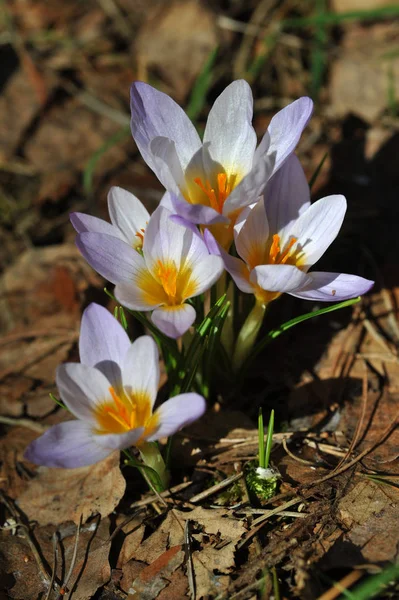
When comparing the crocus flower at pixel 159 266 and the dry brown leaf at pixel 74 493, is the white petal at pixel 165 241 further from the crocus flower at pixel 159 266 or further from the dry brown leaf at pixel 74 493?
the dry brown leaf at pixel 74 493

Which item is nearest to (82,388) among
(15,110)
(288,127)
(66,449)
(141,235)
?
(66,449)

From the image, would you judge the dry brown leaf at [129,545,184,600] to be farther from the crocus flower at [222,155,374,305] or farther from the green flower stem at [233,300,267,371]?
the crocus flower at [222,155,374,305]

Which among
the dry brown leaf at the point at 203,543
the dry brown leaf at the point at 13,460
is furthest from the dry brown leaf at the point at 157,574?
the dry brown leaf at the point at 13,460

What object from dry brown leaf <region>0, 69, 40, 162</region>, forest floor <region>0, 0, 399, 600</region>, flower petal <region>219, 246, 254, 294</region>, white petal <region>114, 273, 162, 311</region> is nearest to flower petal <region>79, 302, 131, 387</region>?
white petal <region>114, 273, 162, 311</region>

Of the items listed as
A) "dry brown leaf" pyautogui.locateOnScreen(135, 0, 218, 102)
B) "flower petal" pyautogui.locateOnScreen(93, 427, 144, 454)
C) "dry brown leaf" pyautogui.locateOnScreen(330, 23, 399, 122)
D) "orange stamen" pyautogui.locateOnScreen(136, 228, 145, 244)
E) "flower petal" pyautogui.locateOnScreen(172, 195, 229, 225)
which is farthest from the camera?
"dry brown leaf" pyautogui.locateOnScreen(135, 0, 218, 102)

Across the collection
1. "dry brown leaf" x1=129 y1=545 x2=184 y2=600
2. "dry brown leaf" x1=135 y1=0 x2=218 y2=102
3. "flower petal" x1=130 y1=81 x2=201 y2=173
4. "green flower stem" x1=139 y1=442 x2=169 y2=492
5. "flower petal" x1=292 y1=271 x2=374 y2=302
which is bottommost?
"dry brown leaf" x1=129 y1=545 x2=184 y2=600

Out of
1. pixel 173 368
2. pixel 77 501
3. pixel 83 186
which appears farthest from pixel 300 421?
pixel 83 186
